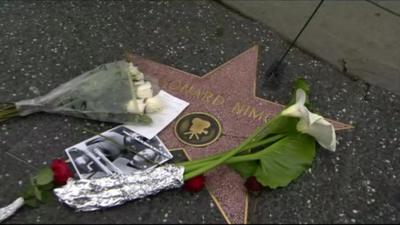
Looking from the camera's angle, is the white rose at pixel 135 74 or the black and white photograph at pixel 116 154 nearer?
the black and white photograph at pixel 116 154

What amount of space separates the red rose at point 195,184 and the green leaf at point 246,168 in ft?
0.49

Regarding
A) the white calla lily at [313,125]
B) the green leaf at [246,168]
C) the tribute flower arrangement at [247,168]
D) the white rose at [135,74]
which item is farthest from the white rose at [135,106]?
the white calla lily at [313,125]

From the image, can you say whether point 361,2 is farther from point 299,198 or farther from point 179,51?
point 299,198

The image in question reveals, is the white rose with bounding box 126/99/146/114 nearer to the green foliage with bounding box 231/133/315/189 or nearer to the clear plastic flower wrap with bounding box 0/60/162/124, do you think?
the clear plastic flower wrap with bounding box 0/60/162/124

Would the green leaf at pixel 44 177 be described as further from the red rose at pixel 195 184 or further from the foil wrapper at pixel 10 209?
the red rose at pixel 195 184

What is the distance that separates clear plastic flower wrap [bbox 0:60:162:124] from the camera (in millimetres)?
1995

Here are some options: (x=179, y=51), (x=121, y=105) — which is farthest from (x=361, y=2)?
(x=121, y=105)

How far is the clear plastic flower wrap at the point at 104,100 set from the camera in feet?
6.55

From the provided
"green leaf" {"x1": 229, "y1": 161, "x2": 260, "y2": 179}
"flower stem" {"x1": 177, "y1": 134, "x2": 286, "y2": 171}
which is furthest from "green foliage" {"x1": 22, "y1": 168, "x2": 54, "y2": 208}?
"green leaf" {"x1": 229, "y1": 161, "x2": 260, "y2": 179}

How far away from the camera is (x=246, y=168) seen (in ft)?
6.04

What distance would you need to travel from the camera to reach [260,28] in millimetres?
2607

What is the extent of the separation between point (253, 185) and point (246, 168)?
10cm

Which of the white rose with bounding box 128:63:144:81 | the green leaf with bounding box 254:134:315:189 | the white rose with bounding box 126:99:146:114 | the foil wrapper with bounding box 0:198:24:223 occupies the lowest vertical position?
the green leaf with bounding box 254:134:315:189

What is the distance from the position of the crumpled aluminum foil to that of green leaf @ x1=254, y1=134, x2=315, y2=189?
0.30 m
